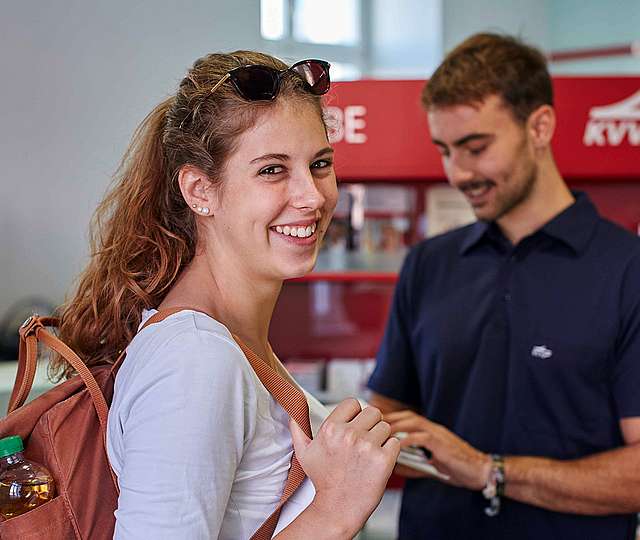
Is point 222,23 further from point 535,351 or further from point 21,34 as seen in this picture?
point 535,351

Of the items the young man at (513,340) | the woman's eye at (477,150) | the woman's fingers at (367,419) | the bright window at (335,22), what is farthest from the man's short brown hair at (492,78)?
the bright window at (335,22)

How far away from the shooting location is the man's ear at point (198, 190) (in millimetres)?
1096

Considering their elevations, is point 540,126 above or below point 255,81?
below

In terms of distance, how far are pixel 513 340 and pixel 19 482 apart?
1189mm

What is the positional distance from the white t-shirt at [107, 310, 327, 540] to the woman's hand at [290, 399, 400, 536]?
2.6 inches

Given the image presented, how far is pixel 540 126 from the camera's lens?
2.00 m

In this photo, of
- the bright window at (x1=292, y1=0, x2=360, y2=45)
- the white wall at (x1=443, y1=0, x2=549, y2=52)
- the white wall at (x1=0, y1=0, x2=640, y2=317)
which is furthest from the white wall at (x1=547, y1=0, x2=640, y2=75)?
the white wall at (x1=0, y1=0, x2=640, y2=317)

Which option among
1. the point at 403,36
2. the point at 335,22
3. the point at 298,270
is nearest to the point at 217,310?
the point at 298,270

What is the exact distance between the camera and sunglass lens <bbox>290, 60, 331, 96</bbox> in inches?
44.2

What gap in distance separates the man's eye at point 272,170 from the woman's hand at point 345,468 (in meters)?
0.32

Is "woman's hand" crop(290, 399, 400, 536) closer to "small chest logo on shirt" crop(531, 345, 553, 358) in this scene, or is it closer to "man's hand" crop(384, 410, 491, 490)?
"man's hand" crop(384, 410, 491, 490)

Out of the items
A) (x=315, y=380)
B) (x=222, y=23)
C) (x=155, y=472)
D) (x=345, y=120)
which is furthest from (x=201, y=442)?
(x=315, y=380)

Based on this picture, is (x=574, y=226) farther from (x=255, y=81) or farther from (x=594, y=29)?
(x=594, y=29)

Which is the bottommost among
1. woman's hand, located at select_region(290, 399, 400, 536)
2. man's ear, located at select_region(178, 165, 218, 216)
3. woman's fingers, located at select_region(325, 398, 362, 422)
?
woman's hand, located at select_region(290, 399, 400, 536)
